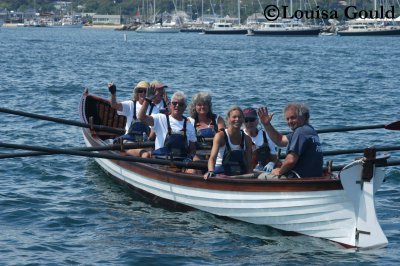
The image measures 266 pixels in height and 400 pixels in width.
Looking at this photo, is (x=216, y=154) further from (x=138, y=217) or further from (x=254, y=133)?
(x=138, y=217)

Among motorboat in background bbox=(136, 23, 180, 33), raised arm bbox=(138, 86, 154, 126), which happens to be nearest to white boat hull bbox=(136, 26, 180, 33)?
motorboat in background bbox=(136, 23, 180, 33)

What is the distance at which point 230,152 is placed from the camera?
13.6 meters

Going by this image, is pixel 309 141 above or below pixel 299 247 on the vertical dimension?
above

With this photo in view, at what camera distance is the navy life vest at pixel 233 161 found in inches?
534

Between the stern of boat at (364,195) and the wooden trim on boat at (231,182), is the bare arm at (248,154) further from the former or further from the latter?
the stern of boat at (364,195)

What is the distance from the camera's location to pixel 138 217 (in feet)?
48.8

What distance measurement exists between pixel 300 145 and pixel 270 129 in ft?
2.80

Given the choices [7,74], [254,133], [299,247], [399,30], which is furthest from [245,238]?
[399,30]

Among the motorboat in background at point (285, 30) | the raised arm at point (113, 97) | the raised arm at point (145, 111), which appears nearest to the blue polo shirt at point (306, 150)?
the raised arm at point (145, 111)

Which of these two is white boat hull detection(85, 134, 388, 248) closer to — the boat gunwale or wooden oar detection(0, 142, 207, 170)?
the boat gunwale

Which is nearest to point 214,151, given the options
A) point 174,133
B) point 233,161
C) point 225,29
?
point 233,161

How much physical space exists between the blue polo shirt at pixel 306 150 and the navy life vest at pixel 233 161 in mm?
959

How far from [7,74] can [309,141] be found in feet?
110

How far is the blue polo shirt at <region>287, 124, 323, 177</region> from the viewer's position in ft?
A: 41.0
